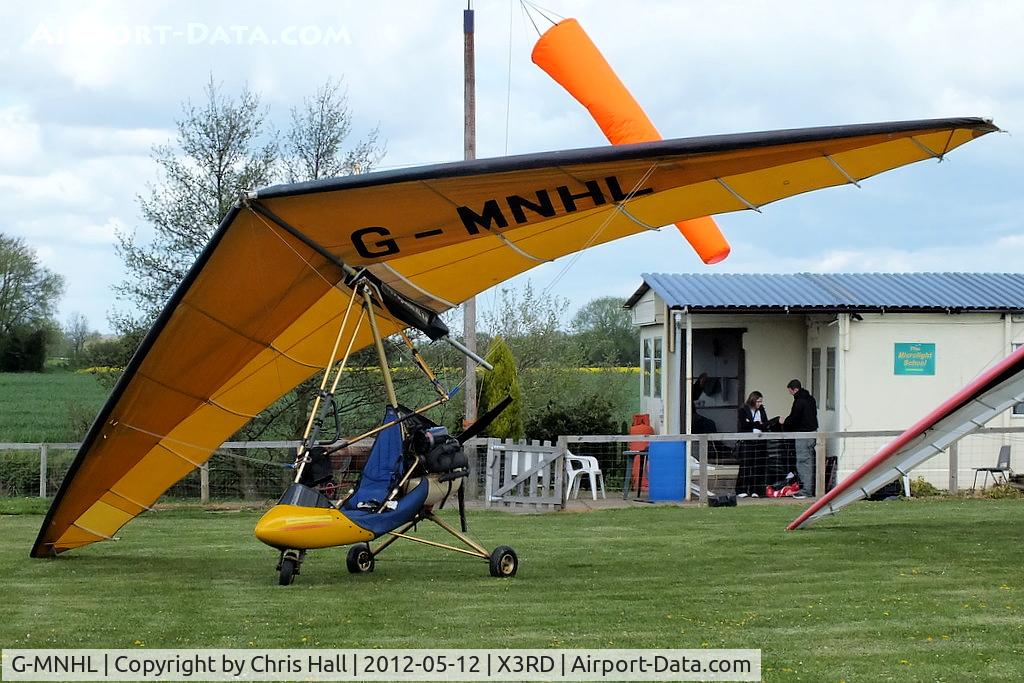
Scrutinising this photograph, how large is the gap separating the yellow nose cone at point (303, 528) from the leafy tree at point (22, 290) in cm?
3241

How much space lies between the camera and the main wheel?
8.76 metres

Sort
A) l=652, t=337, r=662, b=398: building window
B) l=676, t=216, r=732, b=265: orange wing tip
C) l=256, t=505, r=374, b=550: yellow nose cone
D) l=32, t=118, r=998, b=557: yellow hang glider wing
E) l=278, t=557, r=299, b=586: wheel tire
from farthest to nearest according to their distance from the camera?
l=652, t=337, r=662, b=398: building window
l=676, t=216, r=732, b=265: orange wing tip
l=278, t=557, r=299, b=586: wheel tire
l=256, t=505, r=374, b=550: yellow nose cone
l=32, t=118, r=998, b=557: yellow hang glider wing

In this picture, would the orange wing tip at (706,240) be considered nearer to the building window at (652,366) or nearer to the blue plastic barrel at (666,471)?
the blue plastic barrel at (666,471)

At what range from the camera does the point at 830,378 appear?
1722 cm

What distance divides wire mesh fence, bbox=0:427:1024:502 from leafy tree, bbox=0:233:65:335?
2157 cm

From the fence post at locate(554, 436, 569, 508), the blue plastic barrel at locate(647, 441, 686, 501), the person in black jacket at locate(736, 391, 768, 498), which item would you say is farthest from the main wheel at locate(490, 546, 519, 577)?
the person in black jacket at locate(736, 391, 768, 498)

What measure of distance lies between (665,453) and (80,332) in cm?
2589

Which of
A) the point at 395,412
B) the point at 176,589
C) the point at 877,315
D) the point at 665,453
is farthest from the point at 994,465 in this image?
the point at 176,589

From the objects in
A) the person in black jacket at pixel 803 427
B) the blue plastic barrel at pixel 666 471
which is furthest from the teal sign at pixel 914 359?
the blue plastic barrel at pixel 666 471

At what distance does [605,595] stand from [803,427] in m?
9.03

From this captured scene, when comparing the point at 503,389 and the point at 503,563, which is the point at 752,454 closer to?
the point at 503,389

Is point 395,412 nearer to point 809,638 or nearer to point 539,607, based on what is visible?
point 539,607

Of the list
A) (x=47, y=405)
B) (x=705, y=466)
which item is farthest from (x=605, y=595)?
(x=47, y=405)

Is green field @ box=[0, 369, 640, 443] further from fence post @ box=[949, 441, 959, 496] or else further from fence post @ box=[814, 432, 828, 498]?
fence post @ box=[949, 441, 959, 496]
